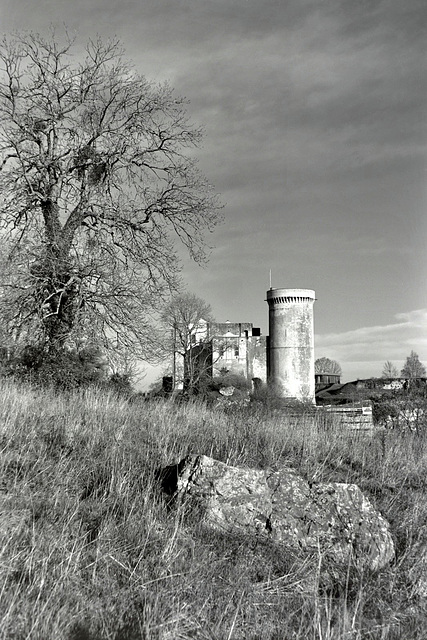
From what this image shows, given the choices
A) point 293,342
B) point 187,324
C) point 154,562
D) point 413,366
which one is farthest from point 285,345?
point 154,562

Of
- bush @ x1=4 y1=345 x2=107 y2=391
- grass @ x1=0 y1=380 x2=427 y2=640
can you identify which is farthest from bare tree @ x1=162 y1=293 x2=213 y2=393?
grass @ x1=0 y1=380 x2=427 y2=640

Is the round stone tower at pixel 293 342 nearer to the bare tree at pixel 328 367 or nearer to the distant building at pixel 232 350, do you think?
the distant building at pixel 232 350

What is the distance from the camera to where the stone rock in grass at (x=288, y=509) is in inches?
168

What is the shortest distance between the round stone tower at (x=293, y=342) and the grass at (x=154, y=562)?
146 feet

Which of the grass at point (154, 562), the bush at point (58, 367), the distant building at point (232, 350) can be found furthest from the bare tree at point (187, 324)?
the grass at point (154, 562)

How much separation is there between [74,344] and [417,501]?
35.5 feet

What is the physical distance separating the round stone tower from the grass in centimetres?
4439

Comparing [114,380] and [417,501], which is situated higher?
[114,380]

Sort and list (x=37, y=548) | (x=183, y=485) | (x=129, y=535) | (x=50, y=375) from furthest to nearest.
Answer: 1. (x=50, y=375)
2. (x=183, y=485)
3. (x=129, y=535)
4. (x=37, y=548)

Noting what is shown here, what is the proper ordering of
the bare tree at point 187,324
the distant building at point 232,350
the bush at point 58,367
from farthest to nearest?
the distant building at point 232,350
the bare tree at point 187,324
the bush at point 58,367

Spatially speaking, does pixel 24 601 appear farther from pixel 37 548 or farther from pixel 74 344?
pixel 74 344

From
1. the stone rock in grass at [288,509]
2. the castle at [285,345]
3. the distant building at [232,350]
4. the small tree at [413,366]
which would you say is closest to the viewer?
the stone rock in grass at [288,509]

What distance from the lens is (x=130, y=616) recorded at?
10.1ft

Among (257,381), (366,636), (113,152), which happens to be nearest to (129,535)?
(366,636)
